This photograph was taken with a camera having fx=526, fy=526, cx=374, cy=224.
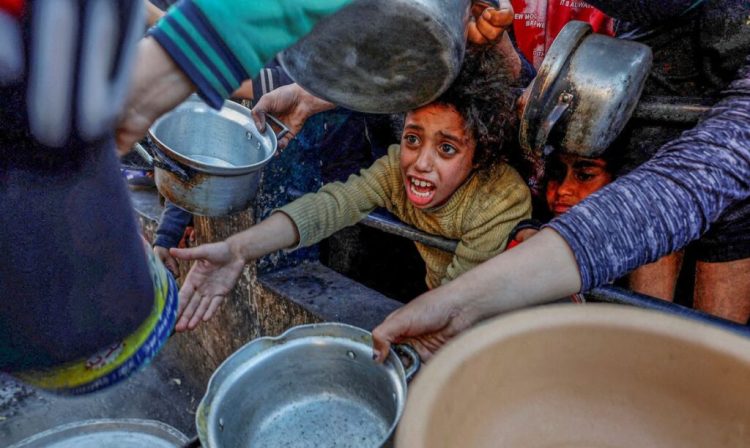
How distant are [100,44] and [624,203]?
107 centimetres

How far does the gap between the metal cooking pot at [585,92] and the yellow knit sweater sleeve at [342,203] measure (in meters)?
0.78

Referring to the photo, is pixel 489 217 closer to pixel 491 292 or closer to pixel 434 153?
pixel 434 153

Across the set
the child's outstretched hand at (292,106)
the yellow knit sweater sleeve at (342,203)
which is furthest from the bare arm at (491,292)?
the child's outstretched hand at (292,106)

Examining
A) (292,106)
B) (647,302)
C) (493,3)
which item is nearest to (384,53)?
(493,3)

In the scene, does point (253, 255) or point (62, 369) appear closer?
point (62, 369)

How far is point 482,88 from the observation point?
2.02 meters

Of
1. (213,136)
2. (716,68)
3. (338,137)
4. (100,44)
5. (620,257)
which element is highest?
(100,44)

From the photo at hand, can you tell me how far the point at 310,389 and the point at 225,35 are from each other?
3.51ft

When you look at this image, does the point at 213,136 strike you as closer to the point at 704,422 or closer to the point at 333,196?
the point at 333,196

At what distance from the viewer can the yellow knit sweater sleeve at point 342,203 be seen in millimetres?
2123

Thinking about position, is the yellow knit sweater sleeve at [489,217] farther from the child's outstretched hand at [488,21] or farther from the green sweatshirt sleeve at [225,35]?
the green sweatshirt sleeve at [225,35]

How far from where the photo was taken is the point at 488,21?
184 centimetres

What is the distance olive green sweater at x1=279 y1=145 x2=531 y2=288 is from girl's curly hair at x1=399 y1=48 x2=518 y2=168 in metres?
0.10

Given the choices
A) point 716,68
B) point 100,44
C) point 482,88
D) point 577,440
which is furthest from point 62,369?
point 716,68
